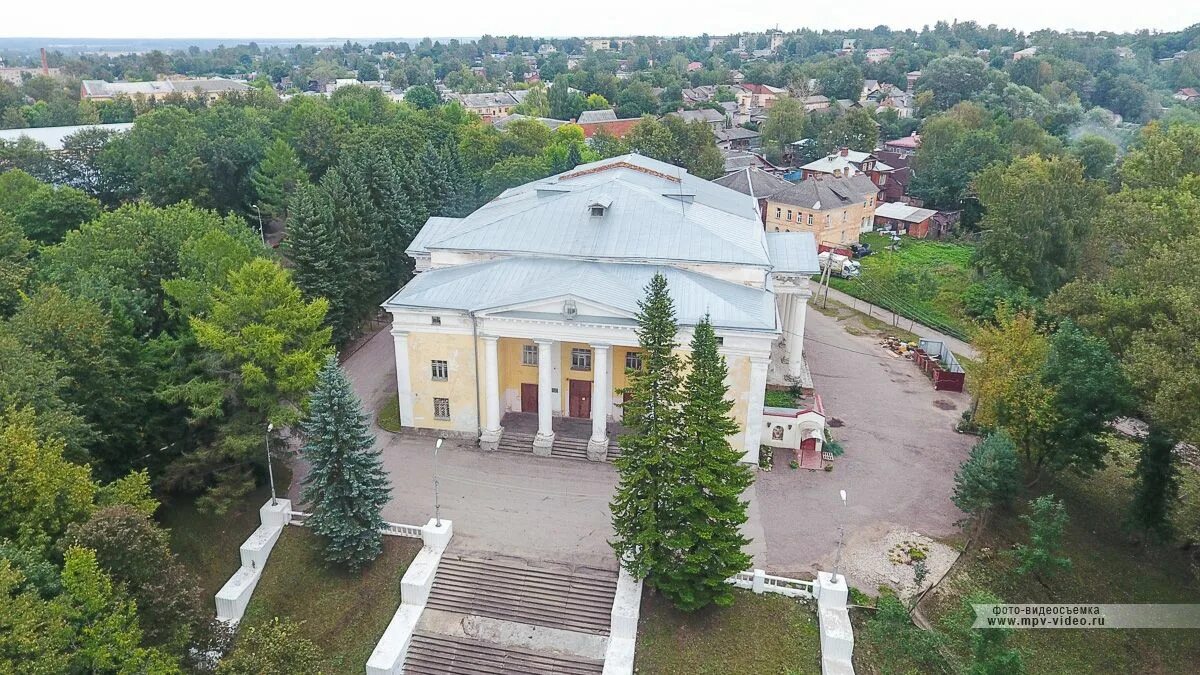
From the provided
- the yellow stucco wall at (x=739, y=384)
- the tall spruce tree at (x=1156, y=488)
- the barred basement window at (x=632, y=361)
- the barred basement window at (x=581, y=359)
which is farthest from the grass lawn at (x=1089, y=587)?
the barred basement window at (x=581, y=359)

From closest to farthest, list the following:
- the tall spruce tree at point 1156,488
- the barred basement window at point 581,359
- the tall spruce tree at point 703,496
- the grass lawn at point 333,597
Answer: the tall spruce tree at point 703,496
the grass lawn at point 333,597
the tall spruce tree at point 1156,488
the barred basement window at point 581,359

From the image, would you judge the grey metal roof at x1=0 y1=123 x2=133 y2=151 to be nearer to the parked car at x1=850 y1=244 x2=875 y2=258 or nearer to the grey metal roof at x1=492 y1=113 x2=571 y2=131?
the grey metal roof at x1=492 y1=113 x2=571 y2=131

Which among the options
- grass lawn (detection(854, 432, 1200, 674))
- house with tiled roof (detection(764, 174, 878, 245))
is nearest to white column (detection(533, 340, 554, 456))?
grass lawn (detection(854, 432, 1200, 674))

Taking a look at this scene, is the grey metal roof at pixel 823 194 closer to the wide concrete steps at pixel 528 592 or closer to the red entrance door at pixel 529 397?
the red entrance door at pixel 529 397

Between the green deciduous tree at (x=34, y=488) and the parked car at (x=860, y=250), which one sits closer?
the green deciduous tree at (x=34, y=488)

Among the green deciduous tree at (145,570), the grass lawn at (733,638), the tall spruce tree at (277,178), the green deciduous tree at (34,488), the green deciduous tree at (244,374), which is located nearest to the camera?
the green deciduous tree at (145,570)

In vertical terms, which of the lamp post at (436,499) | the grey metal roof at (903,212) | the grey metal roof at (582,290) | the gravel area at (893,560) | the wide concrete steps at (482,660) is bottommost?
the wide concrete steps at (482,660)

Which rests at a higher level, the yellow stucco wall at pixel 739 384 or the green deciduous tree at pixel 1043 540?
the yellow stucco wall at pixel 739 384
